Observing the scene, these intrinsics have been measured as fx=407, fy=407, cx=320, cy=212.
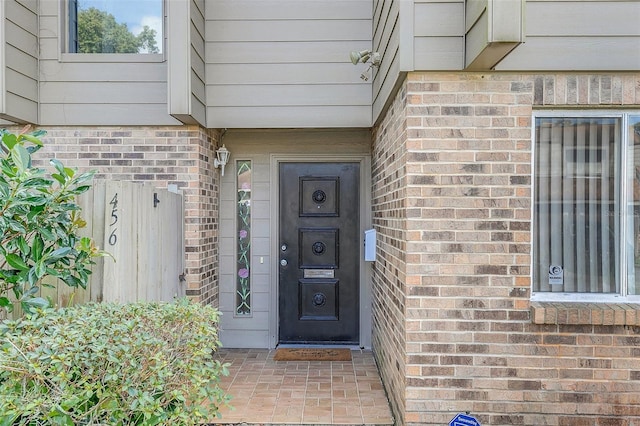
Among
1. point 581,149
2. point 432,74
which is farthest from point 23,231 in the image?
point 581,149

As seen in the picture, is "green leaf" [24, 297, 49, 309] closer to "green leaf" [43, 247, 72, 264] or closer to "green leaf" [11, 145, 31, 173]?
"green leaf" [43, 247, 72, 264]

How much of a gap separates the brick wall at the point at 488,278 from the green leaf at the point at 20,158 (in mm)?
2223

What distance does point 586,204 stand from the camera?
105 inches

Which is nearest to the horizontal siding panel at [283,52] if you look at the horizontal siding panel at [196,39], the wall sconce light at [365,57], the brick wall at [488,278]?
the horizontal siding panel at [196,39]

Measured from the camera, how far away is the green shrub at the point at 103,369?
1.80 m

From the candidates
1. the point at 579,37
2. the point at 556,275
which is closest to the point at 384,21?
the point at 579,37

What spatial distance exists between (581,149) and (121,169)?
3896 millimetres

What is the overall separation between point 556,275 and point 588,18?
64.5 inches

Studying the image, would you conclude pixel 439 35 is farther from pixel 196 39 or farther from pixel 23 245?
pixel 23 245

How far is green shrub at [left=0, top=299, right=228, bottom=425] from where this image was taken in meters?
1.80

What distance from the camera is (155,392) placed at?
6.64ft

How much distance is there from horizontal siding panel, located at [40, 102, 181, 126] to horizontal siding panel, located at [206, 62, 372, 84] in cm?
61

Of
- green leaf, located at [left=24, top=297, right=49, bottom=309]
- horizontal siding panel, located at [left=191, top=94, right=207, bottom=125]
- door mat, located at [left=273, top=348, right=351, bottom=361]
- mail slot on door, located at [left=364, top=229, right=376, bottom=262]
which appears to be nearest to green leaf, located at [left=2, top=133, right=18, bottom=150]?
green leaf, located at [left=24, top=297, right=49, bottom=309]

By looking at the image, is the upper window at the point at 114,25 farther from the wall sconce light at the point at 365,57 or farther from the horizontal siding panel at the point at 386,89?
the horizontal siding panel at the point at 386,89
